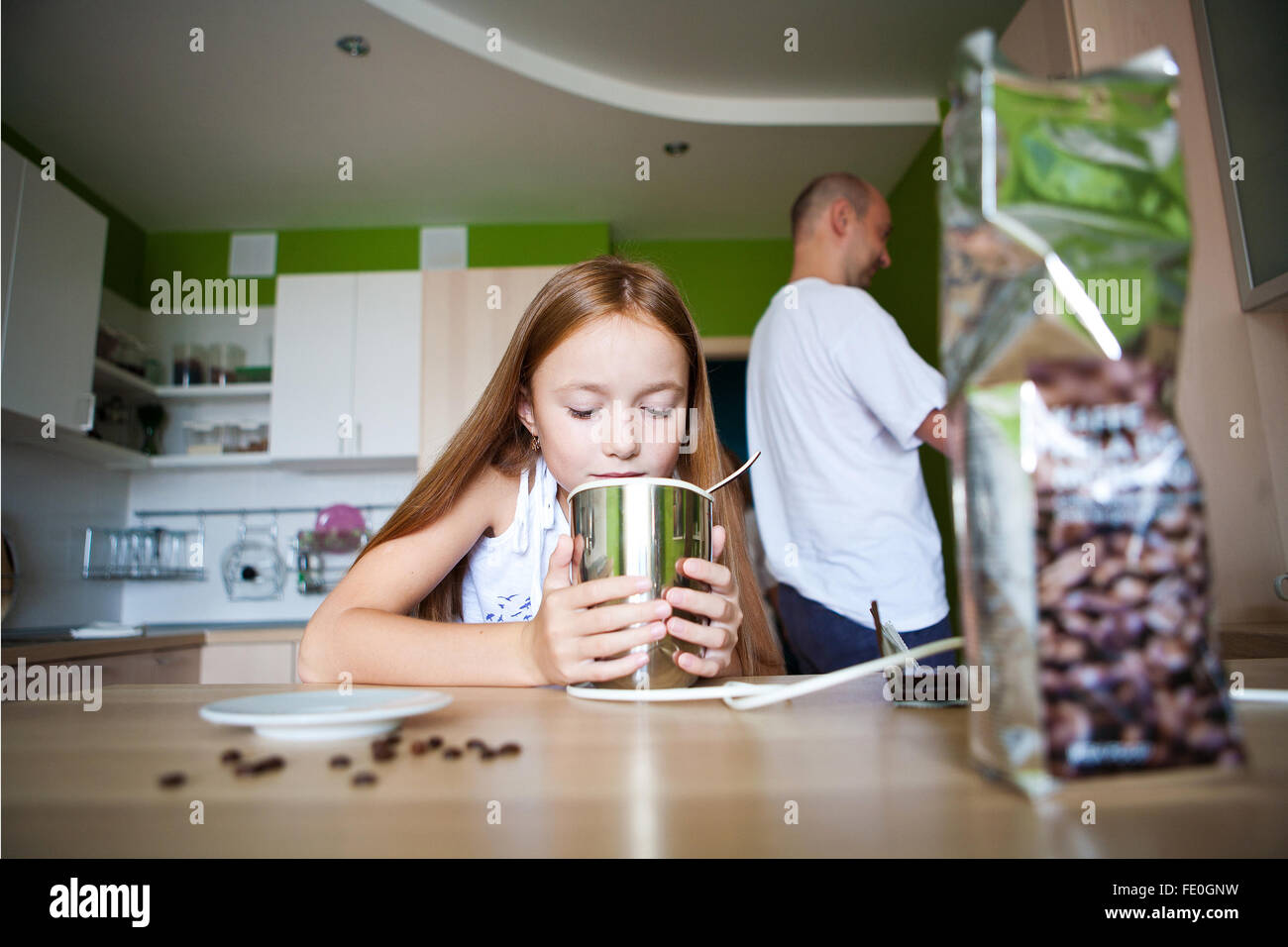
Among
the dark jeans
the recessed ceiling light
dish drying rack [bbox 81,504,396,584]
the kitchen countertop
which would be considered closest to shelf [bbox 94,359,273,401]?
dish drying rack [bbox 81,504,396,584]

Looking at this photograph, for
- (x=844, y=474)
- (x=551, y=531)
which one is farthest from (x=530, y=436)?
(x=844, y=474)

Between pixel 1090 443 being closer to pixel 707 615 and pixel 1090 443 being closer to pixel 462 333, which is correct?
pixel 707 615

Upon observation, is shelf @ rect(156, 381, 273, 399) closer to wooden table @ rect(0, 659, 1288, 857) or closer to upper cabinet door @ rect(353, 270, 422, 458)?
upper cabinet door @ rect(353, 270, 422, 458)

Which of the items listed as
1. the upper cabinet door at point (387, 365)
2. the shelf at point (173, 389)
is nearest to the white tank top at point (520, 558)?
the upper cabinet door at point (387, 365)

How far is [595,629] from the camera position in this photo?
0.56m

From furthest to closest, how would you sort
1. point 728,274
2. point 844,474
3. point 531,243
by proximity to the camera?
point 728,274 < point 531,243 < point 844,474

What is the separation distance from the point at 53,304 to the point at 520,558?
2381 millimetres

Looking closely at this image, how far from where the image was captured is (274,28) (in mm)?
2564

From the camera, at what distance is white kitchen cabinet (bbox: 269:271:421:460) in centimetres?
338

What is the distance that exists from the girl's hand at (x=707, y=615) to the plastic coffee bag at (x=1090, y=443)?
11.7 inches

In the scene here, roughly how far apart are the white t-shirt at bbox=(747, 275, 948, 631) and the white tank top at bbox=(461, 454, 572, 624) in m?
0.54

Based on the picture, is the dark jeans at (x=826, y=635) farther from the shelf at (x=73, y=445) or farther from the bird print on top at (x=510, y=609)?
the shelf at (x=73, y=445)
